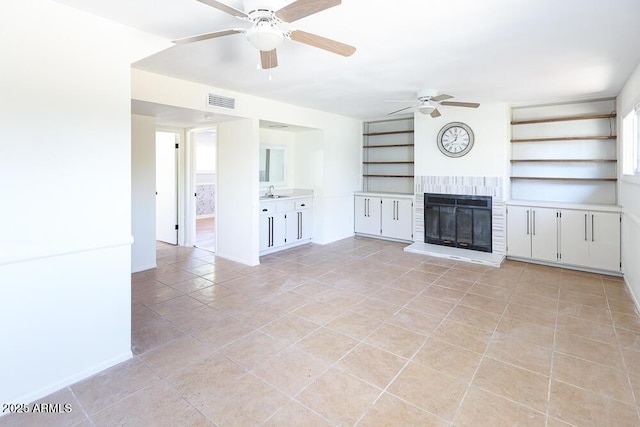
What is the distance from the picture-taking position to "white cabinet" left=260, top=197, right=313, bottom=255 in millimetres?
5543

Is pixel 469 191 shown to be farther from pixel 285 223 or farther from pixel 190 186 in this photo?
pixel 190 186

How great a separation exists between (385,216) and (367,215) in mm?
417

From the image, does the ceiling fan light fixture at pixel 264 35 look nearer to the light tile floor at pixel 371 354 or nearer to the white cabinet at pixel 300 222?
the light tile floor at pixel 371 354

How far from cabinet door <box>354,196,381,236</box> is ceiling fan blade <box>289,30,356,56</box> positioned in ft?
15.1

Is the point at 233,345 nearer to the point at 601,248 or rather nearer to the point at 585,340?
the point at 585,340

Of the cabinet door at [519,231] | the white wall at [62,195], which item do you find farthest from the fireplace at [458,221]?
the white wall at [62,195]

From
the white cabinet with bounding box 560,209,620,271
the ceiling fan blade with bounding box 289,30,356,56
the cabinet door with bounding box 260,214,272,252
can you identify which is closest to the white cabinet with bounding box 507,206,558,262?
the white cabinet with bounding box 560,209,620,271

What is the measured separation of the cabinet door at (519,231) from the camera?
5027 millimetres

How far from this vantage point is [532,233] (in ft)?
16.3

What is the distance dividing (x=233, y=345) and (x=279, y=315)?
0.64m

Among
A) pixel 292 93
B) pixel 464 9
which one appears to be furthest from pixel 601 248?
pixel 292 93

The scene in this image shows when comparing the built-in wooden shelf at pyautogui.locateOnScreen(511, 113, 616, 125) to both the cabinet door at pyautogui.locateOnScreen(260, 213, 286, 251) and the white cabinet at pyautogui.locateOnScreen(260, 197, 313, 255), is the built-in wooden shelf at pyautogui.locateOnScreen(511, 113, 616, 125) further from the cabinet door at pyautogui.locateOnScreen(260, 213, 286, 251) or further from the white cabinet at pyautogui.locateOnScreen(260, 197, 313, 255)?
the cabinet door at pyautogui.locateOnScreen(260, 213, 286, 251)

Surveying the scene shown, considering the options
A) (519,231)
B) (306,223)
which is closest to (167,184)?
(306,223)

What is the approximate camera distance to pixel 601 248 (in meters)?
4.46
